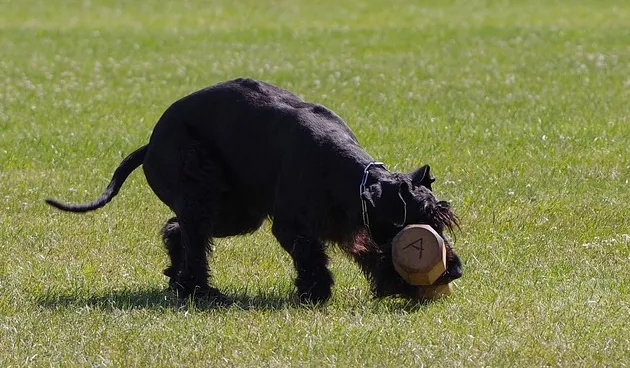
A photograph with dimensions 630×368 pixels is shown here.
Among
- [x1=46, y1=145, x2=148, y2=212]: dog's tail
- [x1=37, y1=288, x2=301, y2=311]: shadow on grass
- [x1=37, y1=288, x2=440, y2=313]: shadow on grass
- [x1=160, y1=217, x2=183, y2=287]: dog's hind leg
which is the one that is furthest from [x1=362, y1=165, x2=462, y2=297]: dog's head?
[x1=46, y1=145, x2=148, y2=212]: dog's tail

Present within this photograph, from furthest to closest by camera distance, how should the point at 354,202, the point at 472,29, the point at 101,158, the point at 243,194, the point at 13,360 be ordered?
the point at 472,29, the point at 101,158, the point at 243,194, the point at 354,202, the point at 13,360

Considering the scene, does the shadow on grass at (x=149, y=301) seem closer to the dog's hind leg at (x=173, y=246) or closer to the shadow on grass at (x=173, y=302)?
the shadow on grass at (x=173, y=302)

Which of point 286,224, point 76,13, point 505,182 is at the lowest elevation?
point 76,13

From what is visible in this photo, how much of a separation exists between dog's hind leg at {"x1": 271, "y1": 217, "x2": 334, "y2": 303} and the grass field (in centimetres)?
14

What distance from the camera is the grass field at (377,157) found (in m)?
6.06

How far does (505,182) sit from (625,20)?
16.9 meters

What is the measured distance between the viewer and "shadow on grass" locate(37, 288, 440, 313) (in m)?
6.83

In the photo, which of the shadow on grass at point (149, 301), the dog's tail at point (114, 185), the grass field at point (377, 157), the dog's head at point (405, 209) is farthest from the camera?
the dog's tail at point (114, 185)

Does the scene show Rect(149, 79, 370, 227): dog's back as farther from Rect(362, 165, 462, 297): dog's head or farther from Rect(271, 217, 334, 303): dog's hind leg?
Rect(362, 165, 462, 297): dog's head

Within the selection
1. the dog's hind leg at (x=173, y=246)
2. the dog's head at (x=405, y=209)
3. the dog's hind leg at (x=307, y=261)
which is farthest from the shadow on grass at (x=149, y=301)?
the dog's head at (x=405, y=209)

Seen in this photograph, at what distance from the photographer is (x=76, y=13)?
29.9m

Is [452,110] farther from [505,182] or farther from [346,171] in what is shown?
[346,171]

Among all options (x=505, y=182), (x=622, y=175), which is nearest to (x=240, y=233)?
(x=505, y=182)

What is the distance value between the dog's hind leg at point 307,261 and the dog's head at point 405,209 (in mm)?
365
